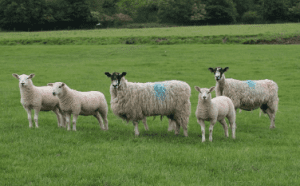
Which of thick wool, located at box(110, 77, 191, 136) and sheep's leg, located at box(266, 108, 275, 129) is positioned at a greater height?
thick wool, located at box(110, 77, 191, 136)

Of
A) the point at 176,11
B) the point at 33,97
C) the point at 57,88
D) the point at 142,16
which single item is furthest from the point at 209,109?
the point at 142,16

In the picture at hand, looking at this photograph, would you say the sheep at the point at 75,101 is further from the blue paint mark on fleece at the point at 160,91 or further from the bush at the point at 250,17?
the bush at the point at 250,17

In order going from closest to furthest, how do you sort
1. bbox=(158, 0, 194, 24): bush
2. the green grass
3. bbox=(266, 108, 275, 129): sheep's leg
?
1. the green grass
2. bbox=(266, 108, 275, 129): sheep's leg
3. bbox=(158, 0, 194, 24): bush

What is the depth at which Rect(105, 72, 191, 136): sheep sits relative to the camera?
28.0 feet

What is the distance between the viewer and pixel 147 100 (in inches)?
338

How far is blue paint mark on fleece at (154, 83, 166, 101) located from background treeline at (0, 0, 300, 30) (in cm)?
5599

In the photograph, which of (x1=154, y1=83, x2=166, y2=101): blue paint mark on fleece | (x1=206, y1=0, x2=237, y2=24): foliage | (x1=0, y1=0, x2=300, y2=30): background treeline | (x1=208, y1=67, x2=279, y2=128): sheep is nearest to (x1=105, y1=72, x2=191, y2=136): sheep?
(x1=154, y1=83, x2=166, y2=101): blue paint mark on fleece

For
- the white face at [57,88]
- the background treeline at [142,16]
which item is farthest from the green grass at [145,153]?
the background treeline at [142,16]

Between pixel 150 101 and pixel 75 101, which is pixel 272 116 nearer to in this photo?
pixel 150 101

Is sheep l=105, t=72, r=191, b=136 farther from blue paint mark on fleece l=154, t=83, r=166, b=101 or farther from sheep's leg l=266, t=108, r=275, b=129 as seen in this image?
sheep's leg l=266, t=108, r=275, b=129

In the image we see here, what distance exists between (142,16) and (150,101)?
267 ft

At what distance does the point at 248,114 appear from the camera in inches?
514

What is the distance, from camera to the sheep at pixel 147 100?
28.0 ft

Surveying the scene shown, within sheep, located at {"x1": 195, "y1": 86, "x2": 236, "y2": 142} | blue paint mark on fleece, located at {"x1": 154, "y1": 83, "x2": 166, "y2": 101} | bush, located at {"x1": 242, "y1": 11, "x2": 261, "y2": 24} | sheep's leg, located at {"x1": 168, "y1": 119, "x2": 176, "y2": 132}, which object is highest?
bush, located at {"x1": 242, "y1": 11, "x2": 261, "y2": 24}
